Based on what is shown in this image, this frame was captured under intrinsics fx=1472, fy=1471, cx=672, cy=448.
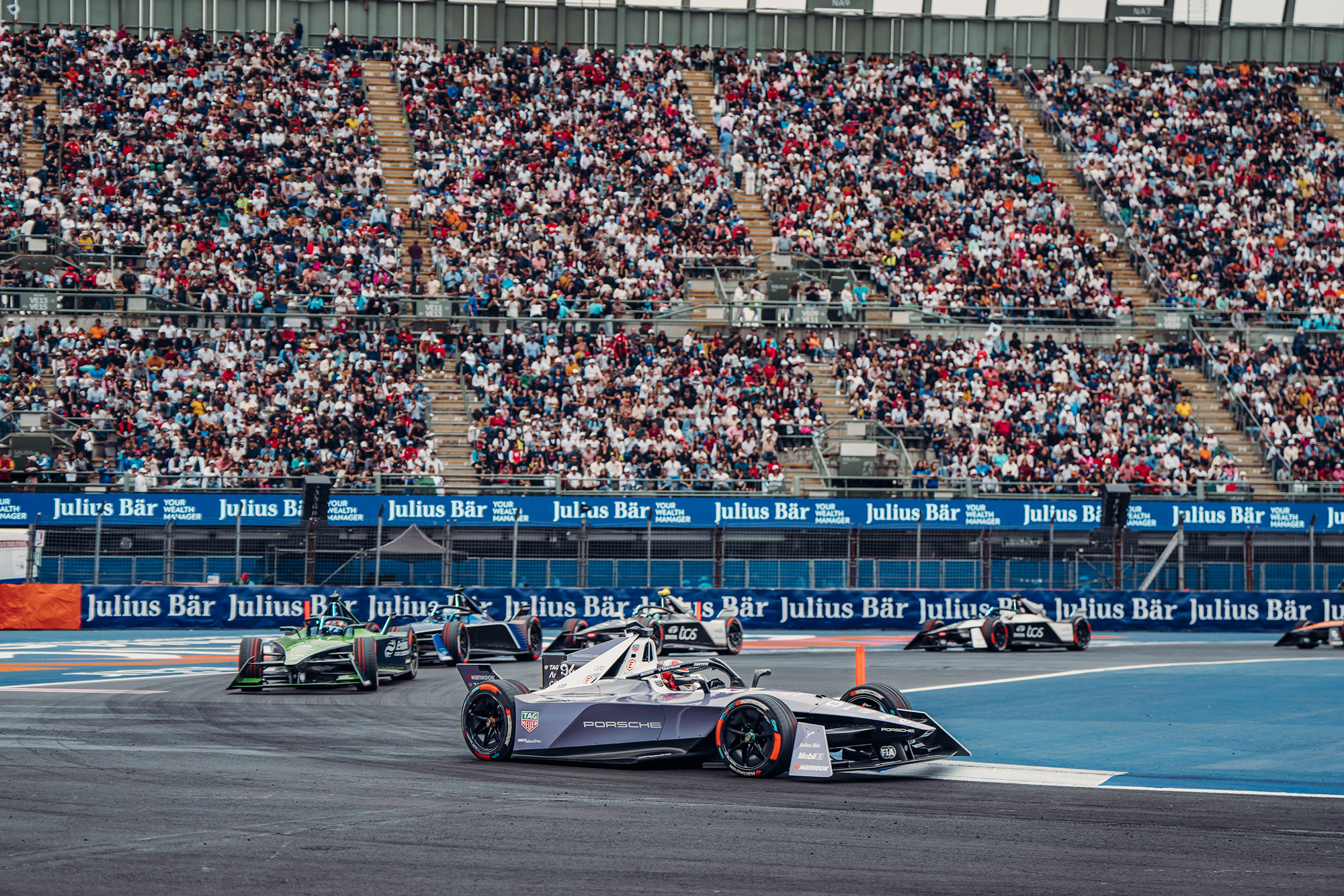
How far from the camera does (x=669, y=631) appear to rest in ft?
81.4

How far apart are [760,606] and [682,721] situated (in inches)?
772

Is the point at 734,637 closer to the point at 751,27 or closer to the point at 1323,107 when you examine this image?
the point at 751,27

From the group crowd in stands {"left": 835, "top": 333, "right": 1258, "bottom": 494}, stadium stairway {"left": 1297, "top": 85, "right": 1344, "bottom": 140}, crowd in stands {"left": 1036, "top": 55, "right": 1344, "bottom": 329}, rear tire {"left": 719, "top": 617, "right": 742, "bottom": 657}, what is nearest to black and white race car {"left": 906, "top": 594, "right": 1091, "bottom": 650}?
rear tire {"left": 719, "top": 617, "right": 742, "bottom": 657}

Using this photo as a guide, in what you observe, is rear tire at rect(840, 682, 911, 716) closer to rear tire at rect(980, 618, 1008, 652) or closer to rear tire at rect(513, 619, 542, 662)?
rear tire at rect(513, 619, 542, 662)

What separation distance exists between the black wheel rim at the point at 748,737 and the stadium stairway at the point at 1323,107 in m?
44.0

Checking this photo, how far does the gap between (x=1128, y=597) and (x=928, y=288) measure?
12423 millimetres

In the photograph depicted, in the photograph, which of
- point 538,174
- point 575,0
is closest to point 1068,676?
point 538,174

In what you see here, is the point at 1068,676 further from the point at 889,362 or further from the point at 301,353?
the point at 301,353

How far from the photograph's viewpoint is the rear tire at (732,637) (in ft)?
83.2

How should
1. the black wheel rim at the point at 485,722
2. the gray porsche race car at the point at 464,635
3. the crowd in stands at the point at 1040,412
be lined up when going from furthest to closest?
1. the crowd in stands at the point at 1040,412
2. the gray porsche race car at the point at 464,635
3. the black wheel rim at the point at 485,722

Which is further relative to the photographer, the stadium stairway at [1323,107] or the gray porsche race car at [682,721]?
the stadium stairway at [1323,107]

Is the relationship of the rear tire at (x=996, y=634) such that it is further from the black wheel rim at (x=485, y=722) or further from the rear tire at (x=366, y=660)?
the black wheel rim at (x=485, y=722)

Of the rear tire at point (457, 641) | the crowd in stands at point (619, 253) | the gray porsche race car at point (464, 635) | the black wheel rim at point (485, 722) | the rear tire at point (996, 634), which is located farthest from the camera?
the crowd in stands at point (619, 253)

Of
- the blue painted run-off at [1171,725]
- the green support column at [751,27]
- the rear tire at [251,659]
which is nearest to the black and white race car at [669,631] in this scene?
the rear tire at [251,659]
